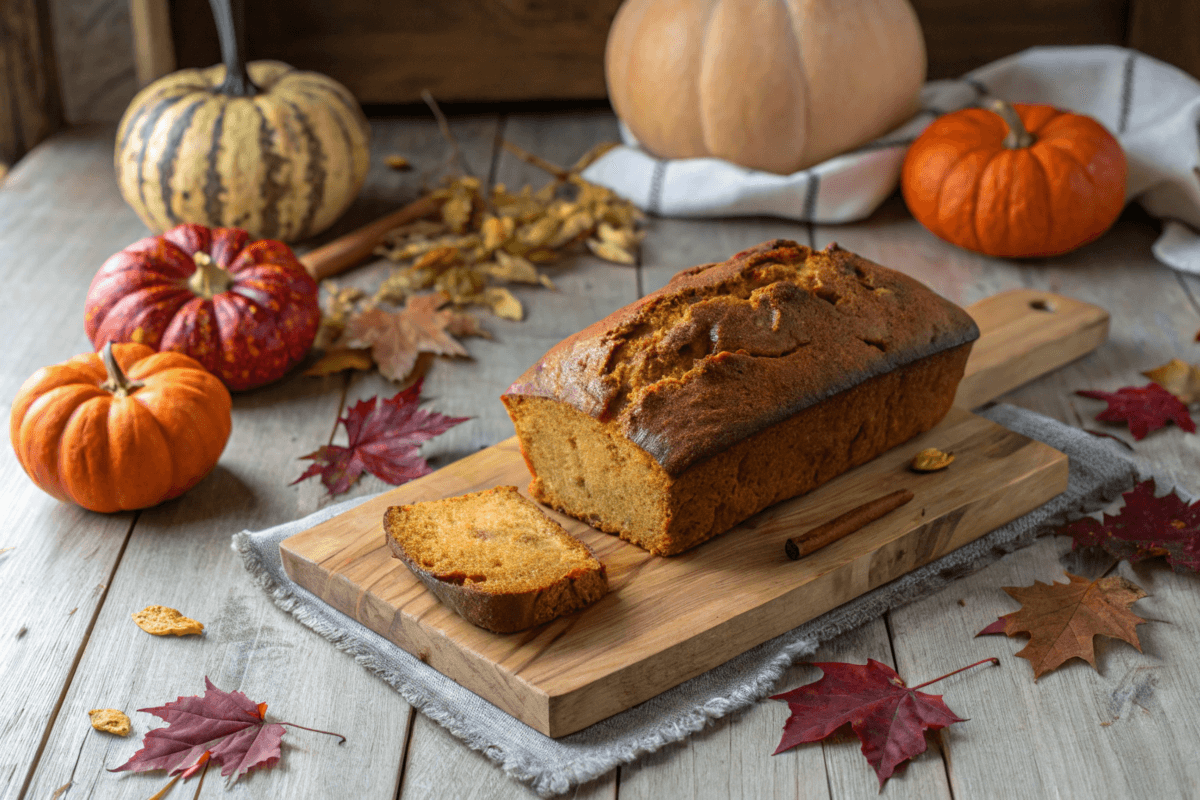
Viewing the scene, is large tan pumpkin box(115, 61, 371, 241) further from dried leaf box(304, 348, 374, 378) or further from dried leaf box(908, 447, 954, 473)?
dried leaf box(908, 447, 954, 473)

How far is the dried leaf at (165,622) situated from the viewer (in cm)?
184

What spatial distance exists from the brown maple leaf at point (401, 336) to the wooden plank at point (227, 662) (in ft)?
1.18

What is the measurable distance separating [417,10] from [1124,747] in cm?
362

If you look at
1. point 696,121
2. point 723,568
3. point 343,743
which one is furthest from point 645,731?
point 696,121

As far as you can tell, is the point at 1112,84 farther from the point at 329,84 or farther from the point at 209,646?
the point at 209,646

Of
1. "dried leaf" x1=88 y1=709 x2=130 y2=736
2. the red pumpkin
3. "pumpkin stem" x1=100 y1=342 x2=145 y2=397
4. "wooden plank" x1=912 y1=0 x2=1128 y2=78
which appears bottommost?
"dried leaf" x1=88 y1=709 x2=130 y2=736

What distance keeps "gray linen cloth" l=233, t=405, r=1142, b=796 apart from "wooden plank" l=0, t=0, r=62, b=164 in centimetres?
285

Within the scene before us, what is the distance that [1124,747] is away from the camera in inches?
62.5

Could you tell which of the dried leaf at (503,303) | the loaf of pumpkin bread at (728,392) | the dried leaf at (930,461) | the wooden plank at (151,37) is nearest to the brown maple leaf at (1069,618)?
the dried leaf at (930,461)

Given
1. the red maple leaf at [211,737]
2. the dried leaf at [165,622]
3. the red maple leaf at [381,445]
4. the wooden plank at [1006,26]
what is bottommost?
the red maple leaf at [381,445]

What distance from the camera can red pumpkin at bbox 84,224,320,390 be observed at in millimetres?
2492

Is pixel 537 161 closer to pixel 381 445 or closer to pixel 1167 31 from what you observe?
pixel 381 445

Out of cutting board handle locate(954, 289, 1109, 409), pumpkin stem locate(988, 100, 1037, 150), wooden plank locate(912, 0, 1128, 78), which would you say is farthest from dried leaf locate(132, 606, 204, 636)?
wooden plank locate(912, 0, 1128, 78)

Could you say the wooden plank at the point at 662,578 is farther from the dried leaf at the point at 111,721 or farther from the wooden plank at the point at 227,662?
the dried leaf at the point at 111,721
